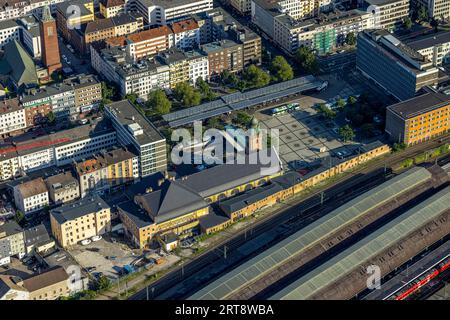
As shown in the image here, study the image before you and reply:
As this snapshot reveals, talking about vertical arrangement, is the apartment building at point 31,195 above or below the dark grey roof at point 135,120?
below

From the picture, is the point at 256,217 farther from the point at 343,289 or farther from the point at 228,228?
the point at 343,289

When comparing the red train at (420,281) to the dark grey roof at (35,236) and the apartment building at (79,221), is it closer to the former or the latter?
the apartment building at (79,221)

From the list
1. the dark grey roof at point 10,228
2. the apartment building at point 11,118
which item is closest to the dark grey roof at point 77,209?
the dark grey roof at point 10,228

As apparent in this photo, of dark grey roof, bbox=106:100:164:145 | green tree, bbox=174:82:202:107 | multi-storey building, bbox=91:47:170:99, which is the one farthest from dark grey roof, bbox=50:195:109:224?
multi-storey building, bbox=91:47:170:99

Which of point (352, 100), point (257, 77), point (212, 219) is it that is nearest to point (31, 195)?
point (212, 219)

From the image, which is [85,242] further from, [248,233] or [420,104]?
[420,104]

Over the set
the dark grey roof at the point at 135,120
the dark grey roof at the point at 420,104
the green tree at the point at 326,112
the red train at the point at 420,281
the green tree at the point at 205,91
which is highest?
the dark grey roof at the point at 135,120

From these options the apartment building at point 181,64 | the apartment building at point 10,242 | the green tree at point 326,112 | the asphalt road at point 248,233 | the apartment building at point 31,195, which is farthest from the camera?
the apartment building at point 181,64
